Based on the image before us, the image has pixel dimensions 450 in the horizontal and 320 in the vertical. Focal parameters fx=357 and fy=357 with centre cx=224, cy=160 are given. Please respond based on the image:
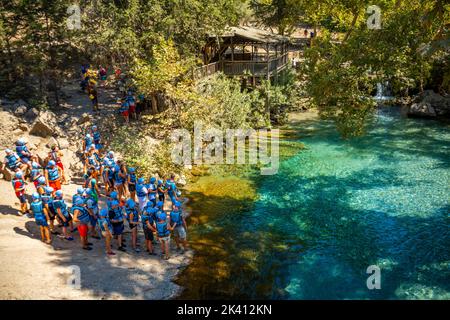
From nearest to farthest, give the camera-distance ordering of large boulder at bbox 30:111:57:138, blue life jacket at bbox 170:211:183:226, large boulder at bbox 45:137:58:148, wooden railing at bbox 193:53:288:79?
blue life jacket at bbox 170:211:183:226 → large boulder at bbox 45:137:58:148 → large boulder at bbox 30:111:57:138 → wooden railing at bbox 193:53:288:79

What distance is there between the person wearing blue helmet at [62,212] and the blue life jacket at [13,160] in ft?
13.5

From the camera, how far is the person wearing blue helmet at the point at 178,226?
11156 millimetres

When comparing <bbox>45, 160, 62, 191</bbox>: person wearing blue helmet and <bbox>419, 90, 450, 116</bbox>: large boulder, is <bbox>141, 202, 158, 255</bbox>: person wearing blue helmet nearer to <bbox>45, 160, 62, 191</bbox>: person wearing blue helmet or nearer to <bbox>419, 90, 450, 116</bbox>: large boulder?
<bbox>45, 160, 62, 191</bbox>: person wearing blue helmet

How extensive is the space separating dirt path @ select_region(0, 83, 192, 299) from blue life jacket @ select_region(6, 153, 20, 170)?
204 centimetres

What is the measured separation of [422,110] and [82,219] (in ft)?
87.7

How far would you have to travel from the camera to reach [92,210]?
37.3ft

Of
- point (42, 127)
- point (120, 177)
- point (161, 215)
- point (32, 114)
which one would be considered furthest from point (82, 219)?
point (32, 114)

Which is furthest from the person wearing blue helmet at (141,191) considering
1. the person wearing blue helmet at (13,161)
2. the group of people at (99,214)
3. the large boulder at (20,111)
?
the large boulder at (20,111)

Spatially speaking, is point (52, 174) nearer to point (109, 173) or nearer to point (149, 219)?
point (109, 173)

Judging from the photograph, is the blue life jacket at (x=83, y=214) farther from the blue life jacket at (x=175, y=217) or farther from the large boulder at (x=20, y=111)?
the large boulder at (x=20, y=111)

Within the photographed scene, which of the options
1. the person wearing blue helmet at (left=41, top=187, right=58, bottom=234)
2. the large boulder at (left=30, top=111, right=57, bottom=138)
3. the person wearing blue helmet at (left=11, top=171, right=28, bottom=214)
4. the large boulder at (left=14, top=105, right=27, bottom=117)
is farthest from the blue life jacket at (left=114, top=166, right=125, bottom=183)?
the large boulder at (left=14, top=105, right=27, bottom=117)

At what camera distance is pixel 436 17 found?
538 inches

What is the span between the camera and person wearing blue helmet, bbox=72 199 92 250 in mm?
10703
